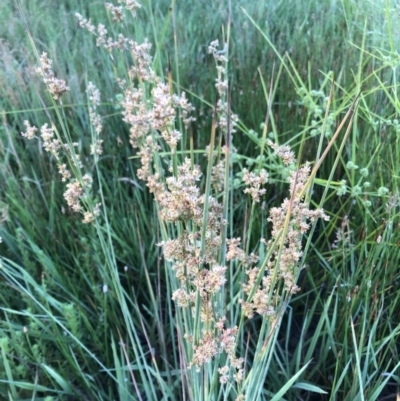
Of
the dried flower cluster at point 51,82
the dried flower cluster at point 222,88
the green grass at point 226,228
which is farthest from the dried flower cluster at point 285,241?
the dried flower cluster at point 51,82

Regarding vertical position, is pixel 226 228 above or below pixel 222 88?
below

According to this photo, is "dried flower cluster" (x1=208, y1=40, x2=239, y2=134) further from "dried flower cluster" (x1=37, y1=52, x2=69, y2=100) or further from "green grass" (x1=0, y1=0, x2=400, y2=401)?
"dried flower cluster" (x1=37, y1=52, x2=69, y2=100)

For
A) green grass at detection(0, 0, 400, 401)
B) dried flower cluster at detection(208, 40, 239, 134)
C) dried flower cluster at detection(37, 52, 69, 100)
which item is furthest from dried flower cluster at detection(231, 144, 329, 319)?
dried flower cluster at detection(37, 52, 69, 100)

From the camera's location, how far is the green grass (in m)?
1.07

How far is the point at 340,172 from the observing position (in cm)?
161

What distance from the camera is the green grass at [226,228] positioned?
1072 mm

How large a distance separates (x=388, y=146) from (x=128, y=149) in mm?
896

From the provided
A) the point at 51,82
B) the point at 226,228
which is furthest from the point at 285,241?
the point at 51,82

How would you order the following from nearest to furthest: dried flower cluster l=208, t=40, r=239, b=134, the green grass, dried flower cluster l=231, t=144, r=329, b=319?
dried flower cluster l=231, t=144, r=329, b=319 < dried flower cluster l=208, t=40, r=239, b=134 < the green grass

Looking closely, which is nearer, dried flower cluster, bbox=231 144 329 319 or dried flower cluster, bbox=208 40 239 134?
dried flower cluster, bbox=231 144 329 319

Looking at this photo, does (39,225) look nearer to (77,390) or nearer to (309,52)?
(77,390)

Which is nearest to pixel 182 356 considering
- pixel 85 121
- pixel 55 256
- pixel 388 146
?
pixel 55 256

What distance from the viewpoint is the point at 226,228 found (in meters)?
0.87

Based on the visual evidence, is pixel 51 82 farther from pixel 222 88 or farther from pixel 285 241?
pixel 285 241
